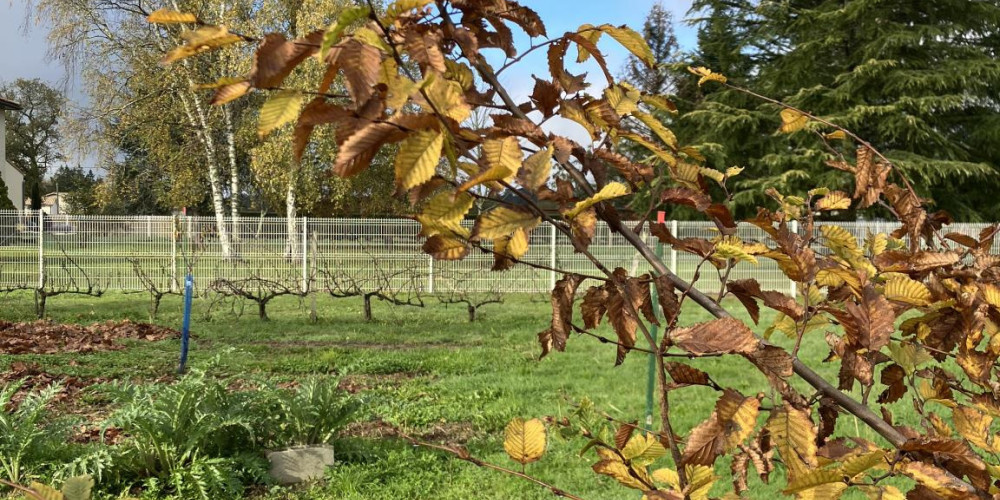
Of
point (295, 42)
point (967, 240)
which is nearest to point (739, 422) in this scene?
point (295, 42)

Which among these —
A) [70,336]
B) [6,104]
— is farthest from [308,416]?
[6,104]

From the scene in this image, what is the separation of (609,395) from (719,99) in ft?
57.5

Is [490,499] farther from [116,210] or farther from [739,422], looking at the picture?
[116,210]

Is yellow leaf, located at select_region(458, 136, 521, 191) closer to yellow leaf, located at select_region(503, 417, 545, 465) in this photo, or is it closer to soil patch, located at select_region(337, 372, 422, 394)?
yellow leaf, located at select_region(503, 417, 545, 465)

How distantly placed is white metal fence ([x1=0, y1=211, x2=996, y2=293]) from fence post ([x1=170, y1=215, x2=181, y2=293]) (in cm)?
2

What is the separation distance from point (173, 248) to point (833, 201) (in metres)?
13.1

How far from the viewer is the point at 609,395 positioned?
16.2 ft

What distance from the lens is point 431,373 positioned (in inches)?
228

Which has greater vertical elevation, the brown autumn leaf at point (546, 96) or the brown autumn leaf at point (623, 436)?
the brown autumn leaf at point (546, 96)

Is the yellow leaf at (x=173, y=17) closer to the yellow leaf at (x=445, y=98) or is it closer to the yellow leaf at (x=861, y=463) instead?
the yellow leaf at (x=445, y=98)

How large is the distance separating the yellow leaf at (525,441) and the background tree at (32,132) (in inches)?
1811

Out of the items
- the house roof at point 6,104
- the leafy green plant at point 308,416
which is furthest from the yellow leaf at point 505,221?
the house roof at point 6,104

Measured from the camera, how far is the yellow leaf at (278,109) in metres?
0.71

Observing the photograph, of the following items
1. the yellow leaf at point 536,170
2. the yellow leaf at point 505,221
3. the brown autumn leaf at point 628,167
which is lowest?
the yellow leaf at point 505,221
